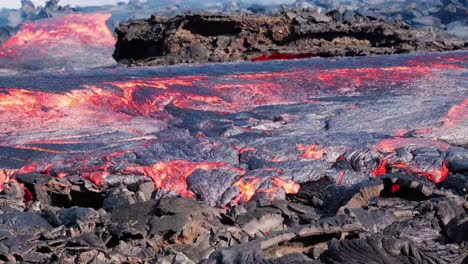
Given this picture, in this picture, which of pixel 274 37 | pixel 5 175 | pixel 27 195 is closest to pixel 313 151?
pixel 27 195

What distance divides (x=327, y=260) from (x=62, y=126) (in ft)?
12.7

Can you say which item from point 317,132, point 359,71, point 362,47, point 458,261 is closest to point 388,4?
point 362,47

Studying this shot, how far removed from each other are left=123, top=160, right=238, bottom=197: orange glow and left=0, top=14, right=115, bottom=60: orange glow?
17.1 meters

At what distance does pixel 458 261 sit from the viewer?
400cm

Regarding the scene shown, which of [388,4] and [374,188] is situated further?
[388,4]

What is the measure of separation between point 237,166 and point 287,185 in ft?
1.83

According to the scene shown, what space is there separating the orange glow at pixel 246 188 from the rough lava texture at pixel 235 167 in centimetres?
1

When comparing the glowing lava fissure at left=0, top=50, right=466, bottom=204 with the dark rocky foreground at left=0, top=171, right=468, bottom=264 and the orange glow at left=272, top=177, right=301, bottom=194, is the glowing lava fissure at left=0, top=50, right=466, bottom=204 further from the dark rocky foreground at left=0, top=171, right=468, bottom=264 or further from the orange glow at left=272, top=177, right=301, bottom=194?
the dark rocky foreground at left=0, top=171, right=468, bottom=264

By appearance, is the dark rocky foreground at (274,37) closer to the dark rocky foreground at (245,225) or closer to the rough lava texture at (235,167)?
the rough lava texture at (235,167)

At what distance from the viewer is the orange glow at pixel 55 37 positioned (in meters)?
22.1

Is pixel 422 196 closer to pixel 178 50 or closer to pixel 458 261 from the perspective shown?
pixel 458 261

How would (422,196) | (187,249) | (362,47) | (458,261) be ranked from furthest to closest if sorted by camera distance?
(362,47)
(422,196)
(187,249)
(458,261)

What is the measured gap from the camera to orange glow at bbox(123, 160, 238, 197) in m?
5.64

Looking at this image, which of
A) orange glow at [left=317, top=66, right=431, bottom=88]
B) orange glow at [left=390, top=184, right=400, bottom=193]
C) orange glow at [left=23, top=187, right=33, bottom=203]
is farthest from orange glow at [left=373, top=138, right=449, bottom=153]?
orange glow at [left=23, top=187, right=33, bottom=203]
